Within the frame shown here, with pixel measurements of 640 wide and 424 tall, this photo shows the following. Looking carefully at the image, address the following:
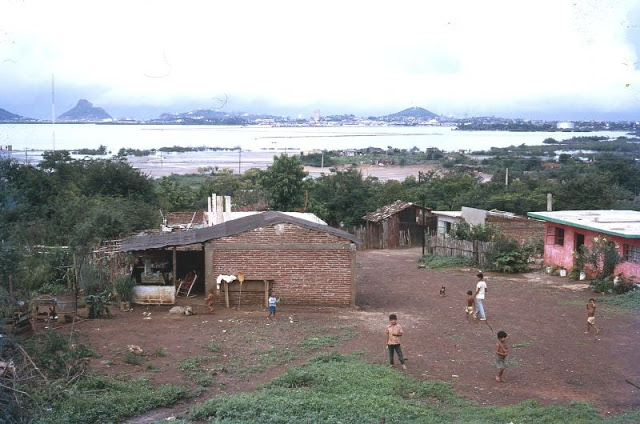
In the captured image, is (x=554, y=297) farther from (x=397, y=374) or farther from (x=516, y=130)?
(x=516, y=130)

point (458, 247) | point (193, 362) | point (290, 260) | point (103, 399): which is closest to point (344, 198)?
point (458, 247)

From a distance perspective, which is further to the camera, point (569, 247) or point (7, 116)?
point (7, 116)

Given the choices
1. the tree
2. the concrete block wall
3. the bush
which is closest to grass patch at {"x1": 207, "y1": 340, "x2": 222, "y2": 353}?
the bush

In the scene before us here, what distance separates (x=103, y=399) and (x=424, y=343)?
7296mm

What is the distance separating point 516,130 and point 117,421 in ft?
651

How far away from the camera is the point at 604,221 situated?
75.0 feet

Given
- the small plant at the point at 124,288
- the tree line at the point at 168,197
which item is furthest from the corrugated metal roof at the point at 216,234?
the tree line at the point at 168,197

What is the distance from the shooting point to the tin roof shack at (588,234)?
20462mm

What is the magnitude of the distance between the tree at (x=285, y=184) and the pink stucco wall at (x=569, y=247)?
15.5m

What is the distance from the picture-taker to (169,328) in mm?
15320

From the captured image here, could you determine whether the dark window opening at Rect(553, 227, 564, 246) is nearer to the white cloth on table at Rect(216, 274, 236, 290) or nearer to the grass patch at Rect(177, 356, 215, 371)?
the white cloth on table at Rect(216, 274, 236, 290)

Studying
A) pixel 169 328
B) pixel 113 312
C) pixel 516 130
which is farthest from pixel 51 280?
pixel 516 130

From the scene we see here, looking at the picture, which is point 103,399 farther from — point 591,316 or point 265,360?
point 591,316

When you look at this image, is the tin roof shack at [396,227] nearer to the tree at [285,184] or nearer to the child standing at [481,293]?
the tree at [285,184]
